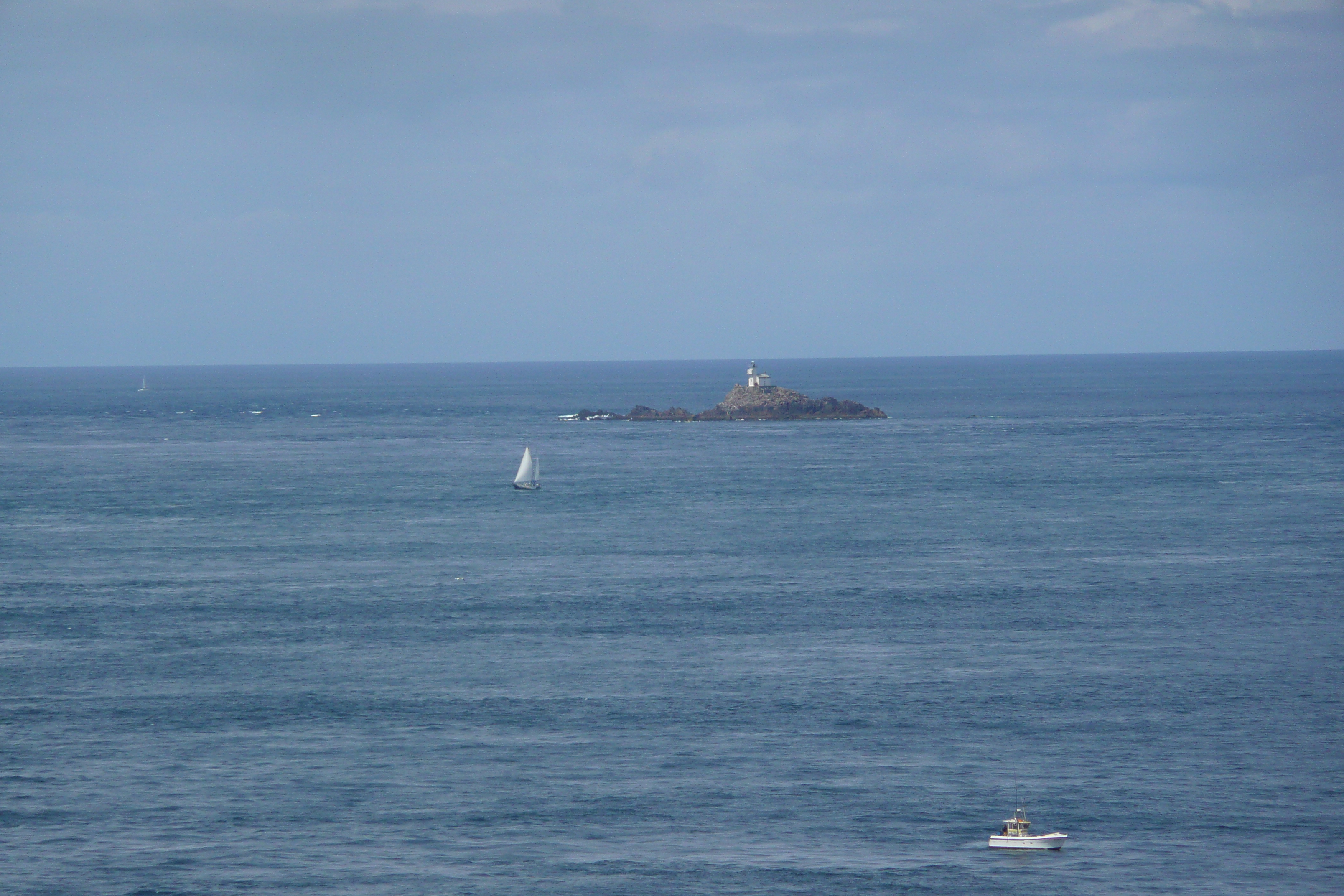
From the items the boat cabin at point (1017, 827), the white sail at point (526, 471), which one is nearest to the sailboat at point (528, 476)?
the white sail at point (526, 471)

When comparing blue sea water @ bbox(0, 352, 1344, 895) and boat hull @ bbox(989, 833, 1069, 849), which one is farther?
blue sea water @ bbox(0, 352, 1344, 895)

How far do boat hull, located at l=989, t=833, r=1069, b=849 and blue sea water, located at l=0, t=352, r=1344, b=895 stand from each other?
511 millimetres

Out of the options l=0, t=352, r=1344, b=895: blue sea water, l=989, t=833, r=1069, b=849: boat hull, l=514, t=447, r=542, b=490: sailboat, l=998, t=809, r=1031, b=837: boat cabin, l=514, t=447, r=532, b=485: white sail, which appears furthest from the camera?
l=514, t=447, r=542, b=490: sailboat

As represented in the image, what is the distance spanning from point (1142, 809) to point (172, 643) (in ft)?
143

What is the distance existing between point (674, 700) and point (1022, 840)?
58.2 feet

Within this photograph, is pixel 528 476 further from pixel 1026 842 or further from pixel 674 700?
pixel 1026 842

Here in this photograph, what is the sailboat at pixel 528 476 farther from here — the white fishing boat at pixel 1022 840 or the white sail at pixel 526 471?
the white fishing boat at pixel 1022 840

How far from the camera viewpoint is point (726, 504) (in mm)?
116000

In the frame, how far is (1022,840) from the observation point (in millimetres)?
42406

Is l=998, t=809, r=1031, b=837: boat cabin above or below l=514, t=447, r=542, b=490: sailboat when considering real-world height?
below

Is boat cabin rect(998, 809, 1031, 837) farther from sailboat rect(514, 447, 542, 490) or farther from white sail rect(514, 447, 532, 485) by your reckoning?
white sail rect(514, 447, 532, 485)

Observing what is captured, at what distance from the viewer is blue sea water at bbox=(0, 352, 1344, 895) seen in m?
42.6

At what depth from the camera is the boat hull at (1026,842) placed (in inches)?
1668

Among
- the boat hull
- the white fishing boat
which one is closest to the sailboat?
the white fishing boat
